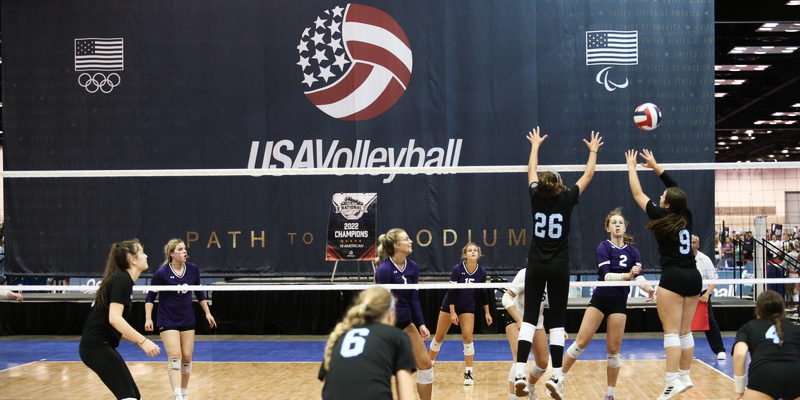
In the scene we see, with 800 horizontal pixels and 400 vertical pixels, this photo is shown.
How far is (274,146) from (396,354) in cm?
829

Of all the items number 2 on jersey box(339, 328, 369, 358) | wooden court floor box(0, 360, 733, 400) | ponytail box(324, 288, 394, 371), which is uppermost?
ponytail box(324, 288, 394, 371)

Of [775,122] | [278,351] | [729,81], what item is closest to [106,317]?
[278,351]

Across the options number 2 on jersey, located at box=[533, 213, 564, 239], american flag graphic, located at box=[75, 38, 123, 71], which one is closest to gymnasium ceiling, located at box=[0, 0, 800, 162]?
number 2 on jersey, located at box=[533, 213, 564, 239]

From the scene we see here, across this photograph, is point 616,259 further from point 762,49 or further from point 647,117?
point 762,49

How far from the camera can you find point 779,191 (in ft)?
102

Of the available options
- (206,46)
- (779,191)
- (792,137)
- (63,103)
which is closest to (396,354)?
(206,46)

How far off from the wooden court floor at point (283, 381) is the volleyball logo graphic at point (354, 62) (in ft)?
14.4

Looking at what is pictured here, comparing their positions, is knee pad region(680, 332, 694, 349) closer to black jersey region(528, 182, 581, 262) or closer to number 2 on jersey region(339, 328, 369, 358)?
black jersey region(528, 182, 581, 262)

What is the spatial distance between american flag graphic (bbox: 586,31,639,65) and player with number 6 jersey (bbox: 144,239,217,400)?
23.7ft

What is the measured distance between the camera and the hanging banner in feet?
34.0

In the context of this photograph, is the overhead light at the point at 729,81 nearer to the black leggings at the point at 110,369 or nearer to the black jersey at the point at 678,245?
the black jersey at the point at 678,245

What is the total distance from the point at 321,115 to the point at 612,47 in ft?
16.1

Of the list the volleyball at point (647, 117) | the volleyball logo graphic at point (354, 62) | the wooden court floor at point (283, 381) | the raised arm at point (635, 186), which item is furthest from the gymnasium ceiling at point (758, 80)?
the raised arm at point (635, 186)

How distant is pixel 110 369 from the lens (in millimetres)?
4410
